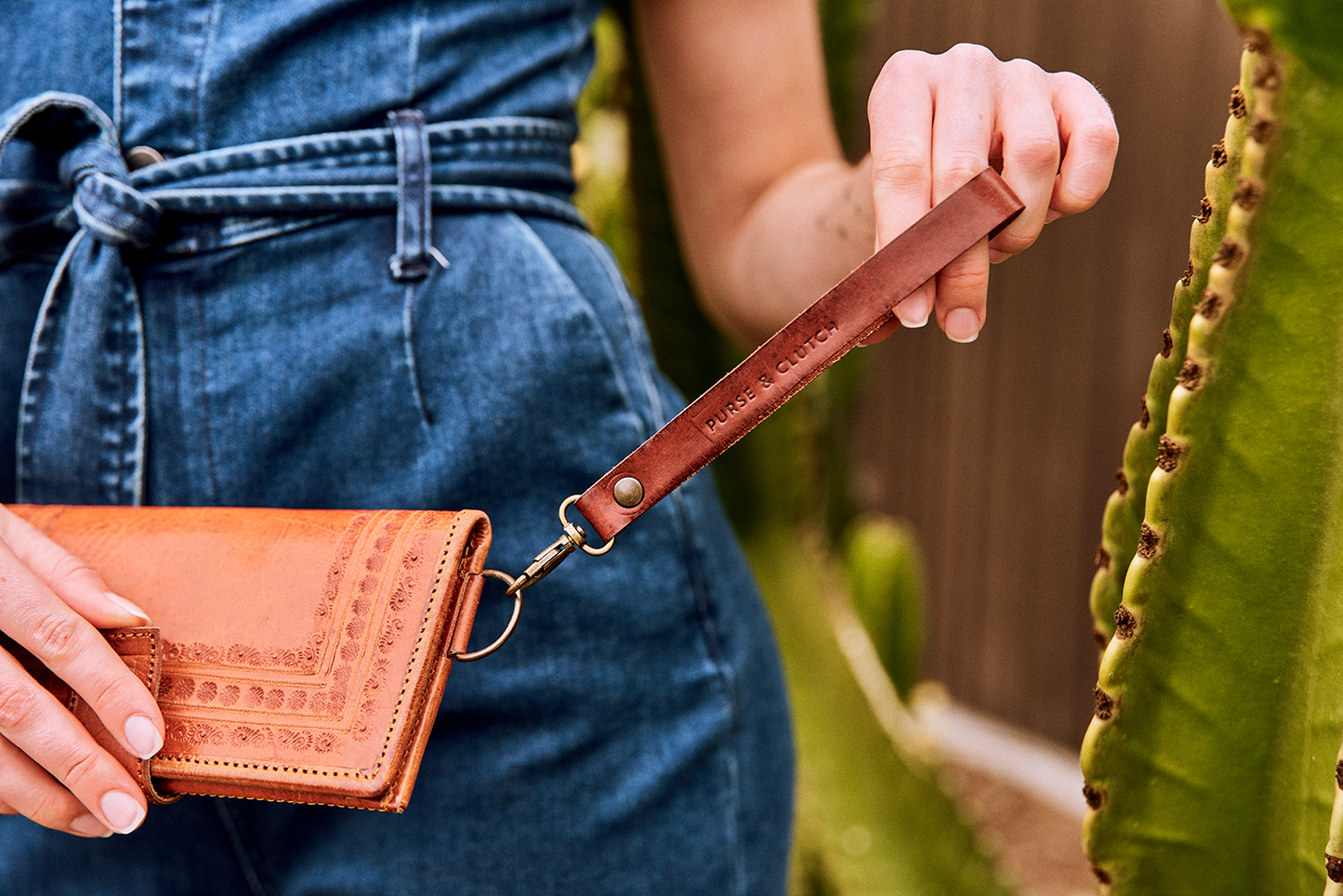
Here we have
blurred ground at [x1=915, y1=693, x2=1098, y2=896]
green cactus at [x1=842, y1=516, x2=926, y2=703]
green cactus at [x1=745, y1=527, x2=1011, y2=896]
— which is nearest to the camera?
green cactus at [x1=745, y1=527, x2=1011, y2=896]

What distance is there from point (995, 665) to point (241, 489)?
2.25 meters

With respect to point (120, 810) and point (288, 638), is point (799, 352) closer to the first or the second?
point (288, 638)

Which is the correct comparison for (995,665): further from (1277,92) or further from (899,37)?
(1277,92)

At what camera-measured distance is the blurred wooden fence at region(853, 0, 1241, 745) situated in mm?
1859

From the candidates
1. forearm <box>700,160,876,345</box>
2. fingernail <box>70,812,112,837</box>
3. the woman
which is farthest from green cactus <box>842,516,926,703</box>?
fingernail <box>70,812,112,837</box>

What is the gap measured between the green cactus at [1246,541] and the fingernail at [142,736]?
1.53 ft

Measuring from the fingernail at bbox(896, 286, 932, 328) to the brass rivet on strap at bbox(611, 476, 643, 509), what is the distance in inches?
6.0

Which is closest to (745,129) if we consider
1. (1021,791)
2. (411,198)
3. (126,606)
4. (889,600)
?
(411,198)

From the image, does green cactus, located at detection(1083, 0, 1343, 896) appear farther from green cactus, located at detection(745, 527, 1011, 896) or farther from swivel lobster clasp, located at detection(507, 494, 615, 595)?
green cactus, located at detection(745, 527, 1011, 896)

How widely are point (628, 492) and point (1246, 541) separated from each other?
29cm

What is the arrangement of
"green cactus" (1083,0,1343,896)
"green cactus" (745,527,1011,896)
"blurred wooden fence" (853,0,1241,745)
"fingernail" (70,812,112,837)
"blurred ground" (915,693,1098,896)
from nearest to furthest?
"green cactus" (1083,0,1343,896), "fingernail" (70,812,112,837), "green cactus" (745,527,1011,896), "blurred wooden fence" (853,0,1241,745), "blurred ground" (915,693,1098,896)

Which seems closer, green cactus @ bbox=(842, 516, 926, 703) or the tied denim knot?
the tied denim knot

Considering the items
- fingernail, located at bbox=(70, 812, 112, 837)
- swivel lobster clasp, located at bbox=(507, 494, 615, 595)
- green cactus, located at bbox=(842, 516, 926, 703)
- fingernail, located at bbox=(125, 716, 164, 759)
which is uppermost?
swivel lobster clasp, located at bbox=(507, 494, 615, 595)

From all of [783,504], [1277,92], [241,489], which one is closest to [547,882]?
[241,489]
